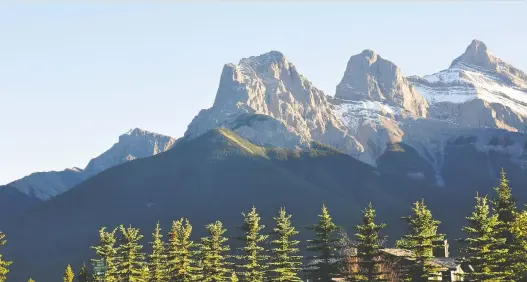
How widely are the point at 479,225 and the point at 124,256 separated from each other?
5552cm

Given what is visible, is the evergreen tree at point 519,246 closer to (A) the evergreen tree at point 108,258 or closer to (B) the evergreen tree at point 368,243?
(B) the evergreen tree at point 368,243

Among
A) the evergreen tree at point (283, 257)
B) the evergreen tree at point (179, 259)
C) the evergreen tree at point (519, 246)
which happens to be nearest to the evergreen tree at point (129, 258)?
the evergreen tree at point (179, 259)

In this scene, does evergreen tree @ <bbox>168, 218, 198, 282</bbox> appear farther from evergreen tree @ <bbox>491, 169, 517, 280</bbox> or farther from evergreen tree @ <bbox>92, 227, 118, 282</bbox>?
evergreen tree @ <bbox>491, 169, 517, 280</bbox>

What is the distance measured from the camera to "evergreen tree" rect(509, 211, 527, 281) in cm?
8669

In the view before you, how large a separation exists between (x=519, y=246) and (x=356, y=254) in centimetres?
2151

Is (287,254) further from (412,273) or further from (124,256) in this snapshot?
(124,256)

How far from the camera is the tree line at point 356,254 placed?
3339 inches

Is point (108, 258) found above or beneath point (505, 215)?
beneath

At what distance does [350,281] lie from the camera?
92.6m

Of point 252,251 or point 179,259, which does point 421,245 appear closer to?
point 252,251

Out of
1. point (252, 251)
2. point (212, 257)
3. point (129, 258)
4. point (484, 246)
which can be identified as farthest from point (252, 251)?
point (484, 246)

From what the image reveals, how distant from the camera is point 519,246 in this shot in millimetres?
87375

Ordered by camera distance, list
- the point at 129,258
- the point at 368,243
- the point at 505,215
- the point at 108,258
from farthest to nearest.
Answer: the point at 108,258 → the point at 129,258 → the point at 505,215 → the point at 368,243

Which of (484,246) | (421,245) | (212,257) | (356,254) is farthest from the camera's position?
(212,257)
